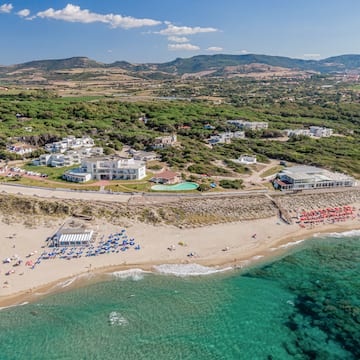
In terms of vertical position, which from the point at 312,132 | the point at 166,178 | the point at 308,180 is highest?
the point at 312,132

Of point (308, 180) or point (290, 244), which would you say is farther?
point (308, 180)

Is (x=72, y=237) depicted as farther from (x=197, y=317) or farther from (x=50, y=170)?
(x=50, y=170)

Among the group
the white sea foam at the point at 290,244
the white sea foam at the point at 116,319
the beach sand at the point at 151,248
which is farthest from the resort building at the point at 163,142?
the white sea foam at the point at 116,319

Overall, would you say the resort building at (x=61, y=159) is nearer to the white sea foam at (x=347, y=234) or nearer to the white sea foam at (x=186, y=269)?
the white sea foam at (x=186, y=269)

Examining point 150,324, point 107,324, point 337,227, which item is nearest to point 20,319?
point 107,324

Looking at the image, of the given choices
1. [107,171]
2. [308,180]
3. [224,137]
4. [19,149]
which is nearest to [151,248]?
[107,171]
